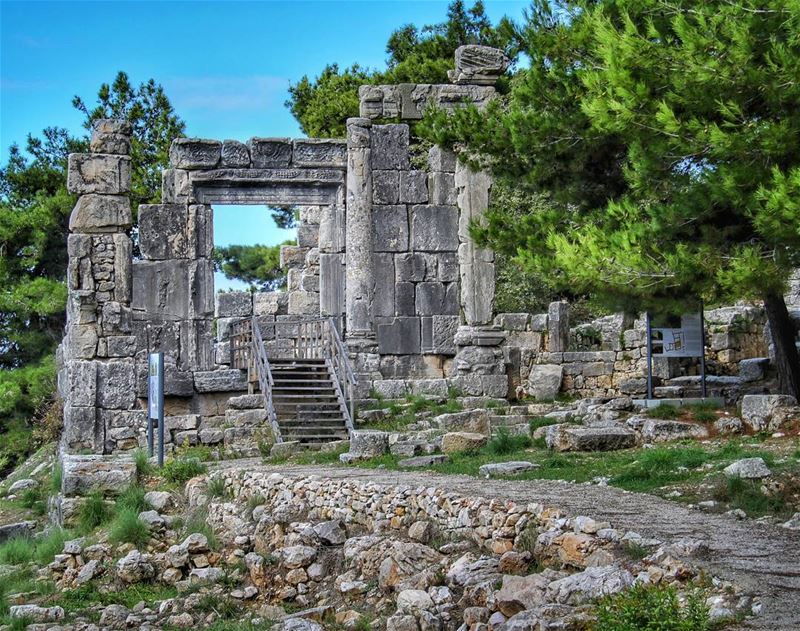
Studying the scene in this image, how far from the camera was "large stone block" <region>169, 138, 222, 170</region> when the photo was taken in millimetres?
22281

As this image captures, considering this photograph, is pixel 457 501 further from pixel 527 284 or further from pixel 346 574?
pixel 527 284

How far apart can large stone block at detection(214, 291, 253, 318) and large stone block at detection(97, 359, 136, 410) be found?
8.48 meters

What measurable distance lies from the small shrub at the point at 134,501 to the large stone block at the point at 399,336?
27.7 ft

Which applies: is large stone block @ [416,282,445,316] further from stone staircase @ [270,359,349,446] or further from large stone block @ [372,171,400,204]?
stone staircase @ [270,359,349,446]

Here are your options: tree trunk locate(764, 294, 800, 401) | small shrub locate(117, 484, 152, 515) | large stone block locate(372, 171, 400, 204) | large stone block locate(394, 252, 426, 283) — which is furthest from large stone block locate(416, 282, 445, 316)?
Result: small shrub locate(117, 484, 152, 515)

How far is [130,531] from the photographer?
13.0 metres

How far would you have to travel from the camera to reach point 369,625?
9.11 meters

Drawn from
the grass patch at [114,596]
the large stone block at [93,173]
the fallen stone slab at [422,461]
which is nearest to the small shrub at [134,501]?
the grass patch at [114,596]

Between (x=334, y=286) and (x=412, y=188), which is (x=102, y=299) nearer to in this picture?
(x=334, y=286)

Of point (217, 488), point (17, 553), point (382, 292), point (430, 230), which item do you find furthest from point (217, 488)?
point (430, 230)

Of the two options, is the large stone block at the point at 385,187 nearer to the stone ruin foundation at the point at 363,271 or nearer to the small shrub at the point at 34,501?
the stone ruin foundation at the point at 363,271

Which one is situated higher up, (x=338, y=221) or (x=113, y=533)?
(x=338, y=221)

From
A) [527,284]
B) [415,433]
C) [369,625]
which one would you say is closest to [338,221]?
[415,433]

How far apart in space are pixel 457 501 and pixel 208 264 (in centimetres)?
1233
